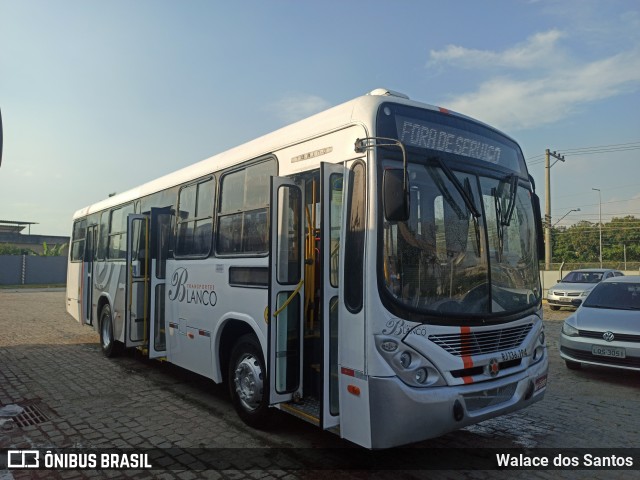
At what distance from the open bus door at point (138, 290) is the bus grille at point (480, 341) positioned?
548 centimetres

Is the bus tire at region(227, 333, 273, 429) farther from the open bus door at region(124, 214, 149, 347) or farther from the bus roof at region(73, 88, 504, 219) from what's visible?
the open bus door at region(124, 214, 149, 347)

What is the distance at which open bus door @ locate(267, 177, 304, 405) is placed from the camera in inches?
182

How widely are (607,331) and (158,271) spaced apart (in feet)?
23.3

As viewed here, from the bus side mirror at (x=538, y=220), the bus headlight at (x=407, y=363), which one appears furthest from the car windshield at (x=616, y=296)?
the bus headlight at (x=407, y=363)

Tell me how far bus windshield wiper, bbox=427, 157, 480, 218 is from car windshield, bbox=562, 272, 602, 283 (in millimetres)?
16647

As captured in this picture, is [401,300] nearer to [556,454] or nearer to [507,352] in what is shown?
[507,352]

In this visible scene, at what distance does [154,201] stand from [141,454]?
4526mm

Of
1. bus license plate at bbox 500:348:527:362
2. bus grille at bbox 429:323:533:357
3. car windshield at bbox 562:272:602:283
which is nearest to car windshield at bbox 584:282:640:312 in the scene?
bus license plate at bbox 500:348:527:362

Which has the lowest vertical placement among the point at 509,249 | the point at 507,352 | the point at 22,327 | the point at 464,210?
the point at 22,327

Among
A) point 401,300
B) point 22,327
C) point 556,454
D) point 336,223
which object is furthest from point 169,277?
point 22,327

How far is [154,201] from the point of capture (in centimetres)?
821

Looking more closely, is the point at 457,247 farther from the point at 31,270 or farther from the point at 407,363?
the point at 31,270

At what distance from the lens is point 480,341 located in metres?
4.22

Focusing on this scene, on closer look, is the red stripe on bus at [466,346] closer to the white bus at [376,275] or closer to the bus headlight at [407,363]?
the white bus at [376,275]
